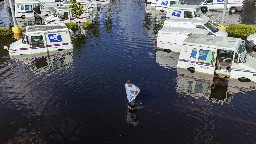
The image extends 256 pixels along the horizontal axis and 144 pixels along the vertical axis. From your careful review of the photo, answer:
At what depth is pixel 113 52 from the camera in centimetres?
2866

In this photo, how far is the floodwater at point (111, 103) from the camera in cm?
1611

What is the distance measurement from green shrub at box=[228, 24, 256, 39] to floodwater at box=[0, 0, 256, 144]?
35.7ft

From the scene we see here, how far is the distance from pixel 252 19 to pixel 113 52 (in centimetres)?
2553

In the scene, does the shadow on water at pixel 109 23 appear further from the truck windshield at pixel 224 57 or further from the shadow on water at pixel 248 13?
the shadow on water at pixel 248 13

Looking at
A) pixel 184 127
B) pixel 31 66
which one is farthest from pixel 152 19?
pixel 184 127

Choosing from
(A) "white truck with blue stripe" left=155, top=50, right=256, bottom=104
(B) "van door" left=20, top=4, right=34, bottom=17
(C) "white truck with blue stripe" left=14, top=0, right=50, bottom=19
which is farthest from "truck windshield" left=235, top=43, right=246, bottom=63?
(B) "van door" left=20, top=4, right=34, bottom=17

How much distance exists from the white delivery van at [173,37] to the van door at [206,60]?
4.65 metres

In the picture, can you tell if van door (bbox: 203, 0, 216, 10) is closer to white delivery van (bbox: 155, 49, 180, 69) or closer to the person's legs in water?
white delivery van (bbox: 155, 49, 180, 69)

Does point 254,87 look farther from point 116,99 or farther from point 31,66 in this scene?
point 31,66

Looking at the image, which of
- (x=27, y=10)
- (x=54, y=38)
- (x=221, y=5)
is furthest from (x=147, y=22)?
(x=27, y=10)

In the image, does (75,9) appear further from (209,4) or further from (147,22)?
(209,4)

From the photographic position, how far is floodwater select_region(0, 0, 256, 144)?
16.1 m

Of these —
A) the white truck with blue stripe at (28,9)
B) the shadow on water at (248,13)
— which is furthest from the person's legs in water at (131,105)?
the white truck with blue stripe at (28,9)

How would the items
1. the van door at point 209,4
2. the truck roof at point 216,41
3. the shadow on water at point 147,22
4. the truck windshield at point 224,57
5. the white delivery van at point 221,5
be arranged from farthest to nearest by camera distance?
the van door at point 209,4
the white delivery van at point 221,5
the shadow on water at point 147,22
the truck windshield at point 224,57
the truck roof at point 216,41
